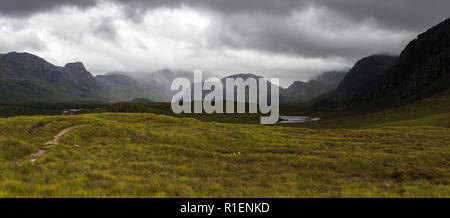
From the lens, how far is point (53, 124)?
37000 mm

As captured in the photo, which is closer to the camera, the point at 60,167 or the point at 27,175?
the point at 27,175

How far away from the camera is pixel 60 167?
752 inches

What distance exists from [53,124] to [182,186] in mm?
29500

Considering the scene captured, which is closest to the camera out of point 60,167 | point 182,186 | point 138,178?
point 182,186

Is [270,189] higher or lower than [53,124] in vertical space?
lower

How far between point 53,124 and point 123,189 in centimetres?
2831

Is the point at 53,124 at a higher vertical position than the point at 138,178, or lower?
higher
